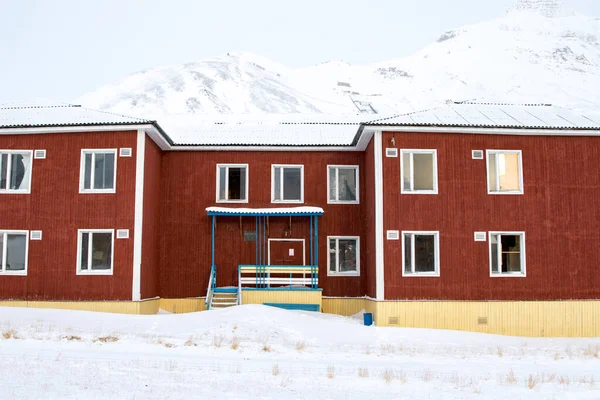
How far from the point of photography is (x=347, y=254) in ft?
82.0

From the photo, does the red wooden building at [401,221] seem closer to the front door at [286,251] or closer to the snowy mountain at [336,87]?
the front door at [286,251]

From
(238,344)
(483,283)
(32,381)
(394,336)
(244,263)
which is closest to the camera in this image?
(32,381)

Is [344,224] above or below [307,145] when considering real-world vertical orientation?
below

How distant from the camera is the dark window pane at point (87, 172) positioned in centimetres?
2264

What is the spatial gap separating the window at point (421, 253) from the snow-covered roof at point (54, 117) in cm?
967

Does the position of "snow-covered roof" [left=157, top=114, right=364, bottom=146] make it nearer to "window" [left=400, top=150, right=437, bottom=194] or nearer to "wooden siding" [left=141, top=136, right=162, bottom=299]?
"wooden siding" [left=141, top=136, right=162, bottom=299]

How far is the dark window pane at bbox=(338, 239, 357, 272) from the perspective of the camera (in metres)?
24.9

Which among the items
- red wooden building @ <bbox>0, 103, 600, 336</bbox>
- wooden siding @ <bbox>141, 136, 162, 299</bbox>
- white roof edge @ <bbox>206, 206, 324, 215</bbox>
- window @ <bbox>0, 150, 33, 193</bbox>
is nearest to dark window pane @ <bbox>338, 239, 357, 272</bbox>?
red wooden building @ <bbox>0, 103, 600, 336</bbox>

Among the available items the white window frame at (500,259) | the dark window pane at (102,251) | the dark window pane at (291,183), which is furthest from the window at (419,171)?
the dark window pane at (102,251)

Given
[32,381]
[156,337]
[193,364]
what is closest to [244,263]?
[156,337]

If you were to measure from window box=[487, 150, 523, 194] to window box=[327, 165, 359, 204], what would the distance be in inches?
207

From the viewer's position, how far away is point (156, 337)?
17.3 meters

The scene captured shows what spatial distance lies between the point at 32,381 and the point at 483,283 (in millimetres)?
15272

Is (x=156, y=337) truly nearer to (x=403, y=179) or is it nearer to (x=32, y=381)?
(x=32, y=381)
